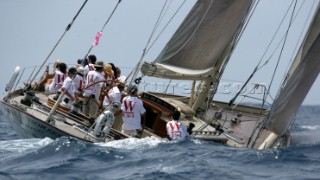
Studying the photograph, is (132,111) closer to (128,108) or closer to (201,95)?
(128,108)

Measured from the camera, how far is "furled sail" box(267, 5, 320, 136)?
17.1m

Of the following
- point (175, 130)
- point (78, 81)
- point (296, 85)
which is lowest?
point (175, 130)

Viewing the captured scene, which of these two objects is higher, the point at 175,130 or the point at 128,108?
the point at 128,108

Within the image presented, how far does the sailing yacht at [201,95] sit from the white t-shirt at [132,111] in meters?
0.31

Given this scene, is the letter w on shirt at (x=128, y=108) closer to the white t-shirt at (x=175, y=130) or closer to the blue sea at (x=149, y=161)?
the blue sea at (x=149, y=161)

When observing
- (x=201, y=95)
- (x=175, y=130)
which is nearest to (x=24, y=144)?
(x=175, y=130)

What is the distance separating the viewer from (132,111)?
17047mm

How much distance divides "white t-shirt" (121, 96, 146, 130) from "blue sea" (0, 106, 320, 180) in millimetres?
494

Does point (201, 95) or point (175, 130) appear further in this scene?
point (201, 95)

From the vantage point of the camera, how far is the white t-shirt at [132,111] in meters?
17.0

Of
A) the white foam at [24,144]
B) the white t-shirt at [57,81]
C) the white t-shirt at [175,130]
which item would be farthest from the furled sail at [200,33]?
the white foam at [24,144]

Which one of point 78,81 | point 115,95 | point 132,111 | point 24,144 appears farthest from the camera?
point 78,81

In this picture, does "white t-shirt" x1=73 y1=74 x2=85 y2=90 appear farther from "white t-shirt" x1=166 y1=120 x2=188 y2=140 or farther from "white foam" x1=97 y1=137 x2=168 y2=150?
"white t-shirt" x1=166 y1=120 x2=188 y2=140

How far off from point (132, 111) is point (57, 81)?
3825 mm
